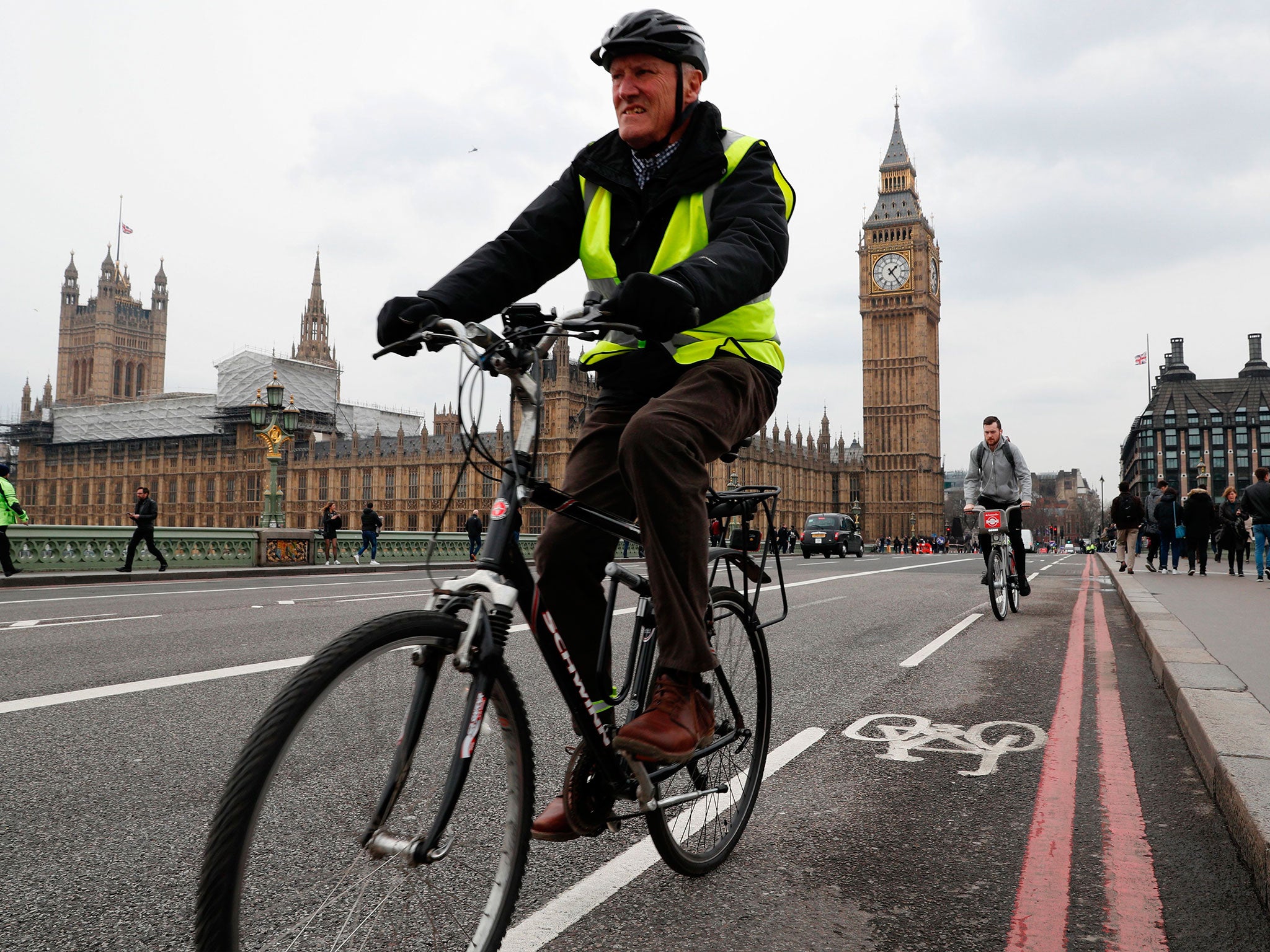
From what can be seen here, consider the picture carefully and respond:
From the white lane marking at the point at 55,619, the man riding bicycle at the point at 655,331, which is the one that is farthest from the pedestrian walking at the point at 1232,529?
the man riding bicycle at the point at 655,331

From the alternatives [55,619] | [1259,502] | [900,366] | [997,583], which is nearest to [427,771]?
[55,619]

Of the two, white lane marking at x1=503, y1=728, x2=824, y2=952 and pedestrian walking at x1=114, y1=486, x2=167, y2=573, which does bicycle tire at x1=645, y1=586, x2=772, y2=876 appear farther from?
pedestrian walking at x1=114, y1=486, x2=167, y2=573

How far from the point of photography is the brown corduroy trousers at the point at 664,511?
→ 6.71 feet

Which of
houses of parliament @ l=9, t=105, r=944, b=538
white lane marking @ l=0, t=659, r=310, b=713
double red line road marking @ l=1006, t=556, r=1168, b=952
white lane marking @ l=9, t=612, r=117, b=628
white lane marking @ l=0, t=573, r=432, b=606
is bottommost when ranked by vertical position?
white lane marking @ l=0, t=573, r=432, b=606

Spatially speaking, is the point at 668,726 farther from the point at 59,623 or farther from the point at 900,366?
the point at 900,366

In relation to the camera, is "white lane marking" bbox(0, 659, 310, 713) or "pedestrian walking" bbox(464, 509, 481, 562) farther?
"pedestrian walking" bbox(464, 509, 481, 562)

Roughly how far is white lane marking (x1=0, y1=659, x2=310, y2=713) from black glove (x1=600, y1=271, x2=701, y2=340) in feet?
12.1

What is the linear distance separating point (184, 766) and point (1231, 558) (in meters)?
17.5

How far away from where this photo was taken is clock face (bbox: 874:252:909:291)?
90.6 meters

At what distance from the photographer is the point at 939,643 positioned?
7.21 metres

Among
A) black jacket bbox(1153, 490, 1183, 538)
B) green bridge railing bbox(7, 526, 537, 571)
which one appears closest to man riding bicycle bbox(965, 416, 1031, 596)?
green bridge railing bbox(7, 526, 537, 571)

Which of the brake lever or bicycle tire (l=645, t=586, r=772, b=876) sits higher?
the brake lever

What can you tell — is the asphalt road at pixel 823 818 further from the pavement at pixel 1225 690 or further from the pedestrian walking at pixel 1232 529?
the pedestrian walking at pixel 1232 529

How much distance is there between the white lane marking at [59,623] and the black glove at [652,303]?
7232 millimetres
